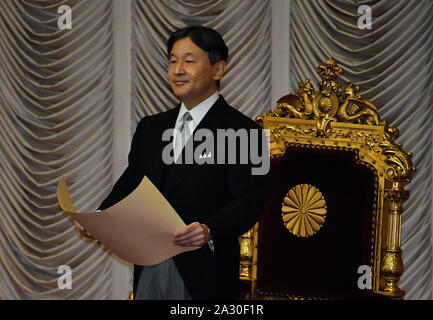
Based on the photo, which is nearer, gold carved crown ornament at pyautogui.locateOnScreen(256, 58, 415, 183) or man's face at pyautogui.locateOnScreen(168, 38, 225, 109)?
man's face at pyautogui.locateOnScreen(168, 38, 225, 109)

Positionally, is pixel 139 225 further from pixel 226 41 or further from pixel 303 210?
pixel 226 41

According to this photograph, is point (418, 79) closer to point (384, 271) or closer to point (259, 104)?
point (259, 104)

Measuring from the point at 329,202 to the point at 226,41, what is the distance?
4.59 ft

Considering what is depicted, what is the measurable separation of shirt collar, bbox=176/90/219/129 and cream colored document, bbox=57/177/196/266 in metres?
0.42

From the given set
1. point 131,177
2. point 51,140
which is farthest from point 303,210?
point 51,140

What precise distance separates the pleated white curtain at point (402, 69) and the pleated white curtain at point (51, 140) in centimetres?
134

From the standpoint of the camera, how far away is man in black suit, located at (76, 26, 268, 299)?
1.96 meters

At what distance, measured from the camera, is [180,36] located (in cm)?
207

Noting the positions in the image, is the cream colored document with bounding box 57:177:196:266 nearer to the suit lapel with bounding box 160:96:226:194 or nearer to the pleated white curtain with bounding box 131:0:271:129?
the suit lapel with bounding box 160:96:226:194

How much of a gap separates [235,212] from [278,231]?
82cm

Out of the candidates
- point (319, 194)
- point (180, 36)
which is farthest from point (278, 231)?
point (180, 36)

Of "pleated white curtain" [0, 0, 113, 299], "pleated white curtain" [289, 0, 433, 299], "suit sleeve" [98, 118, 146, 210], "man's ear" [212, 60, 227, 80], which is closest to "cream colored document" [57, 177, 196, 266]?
"suit sleeve" [98, 118, 146, 210]

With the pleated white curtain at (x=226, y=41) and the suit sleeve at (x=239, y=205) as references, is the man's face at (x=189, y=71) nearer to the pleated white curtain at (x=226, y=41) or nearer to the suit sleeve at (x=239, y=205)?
the suit sleeve at (x=239, y=205)

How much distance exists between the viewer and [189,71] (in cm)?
202
